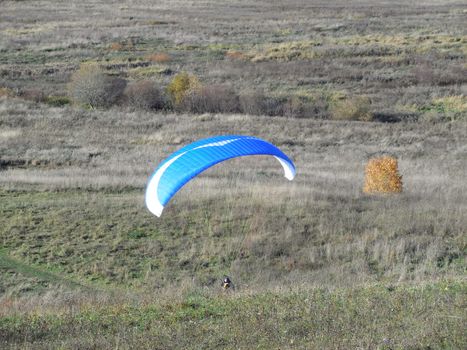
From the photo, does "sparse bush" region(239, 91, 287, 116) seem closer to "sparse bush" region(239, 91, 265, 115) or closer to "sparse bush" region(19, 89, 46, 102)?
"sparse bush" region(239, 91, 265, 115)

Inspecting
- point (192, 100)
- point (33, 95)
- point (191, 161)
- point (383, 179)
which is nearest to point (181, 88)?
point (192, 100)

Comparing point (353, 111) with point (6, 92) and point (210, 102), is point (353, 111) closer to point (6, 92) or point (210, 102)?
point (210, 102)

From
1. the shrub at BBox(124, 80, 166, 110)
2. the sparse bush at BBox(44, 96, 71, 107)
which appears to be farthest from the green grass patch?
the sparse bush at BBox(44, 96, 71, 107)

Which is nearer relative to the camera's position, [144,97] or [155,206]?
[155,206]

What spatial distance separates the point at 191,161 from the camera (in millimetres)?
14180

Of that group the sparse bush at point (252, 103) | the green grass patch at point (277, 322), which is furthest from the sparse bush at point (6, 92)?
the green grass patch at point (277, 322)

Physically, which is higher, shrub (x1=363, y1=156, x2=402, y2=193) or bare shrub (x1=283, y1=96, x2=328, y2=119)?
bare shrub (x1=283, y1=96, x2=328, y2=119)

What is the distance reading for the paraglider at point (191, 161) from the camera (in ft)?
45.4

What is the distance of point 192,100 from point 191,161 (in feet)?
95.0

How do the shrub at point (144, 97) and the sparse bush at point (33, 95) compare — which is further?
the sparse bush at point (33, 95)

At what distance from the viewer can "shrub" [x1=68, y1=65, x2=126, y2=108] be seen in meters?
42.5

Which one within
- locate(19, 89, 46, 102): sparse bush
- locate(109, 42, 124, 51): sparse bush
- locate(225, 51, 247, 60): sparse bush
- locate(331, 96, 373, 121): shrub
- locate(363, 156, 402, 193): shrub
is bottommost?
locate(363, 156, 402, 193): shrub

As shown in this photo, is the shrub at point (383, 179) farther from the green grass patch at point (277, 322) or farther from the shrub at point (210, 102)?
the shrub at point (210, 102)

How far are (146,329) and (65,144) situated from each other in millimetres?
24475
